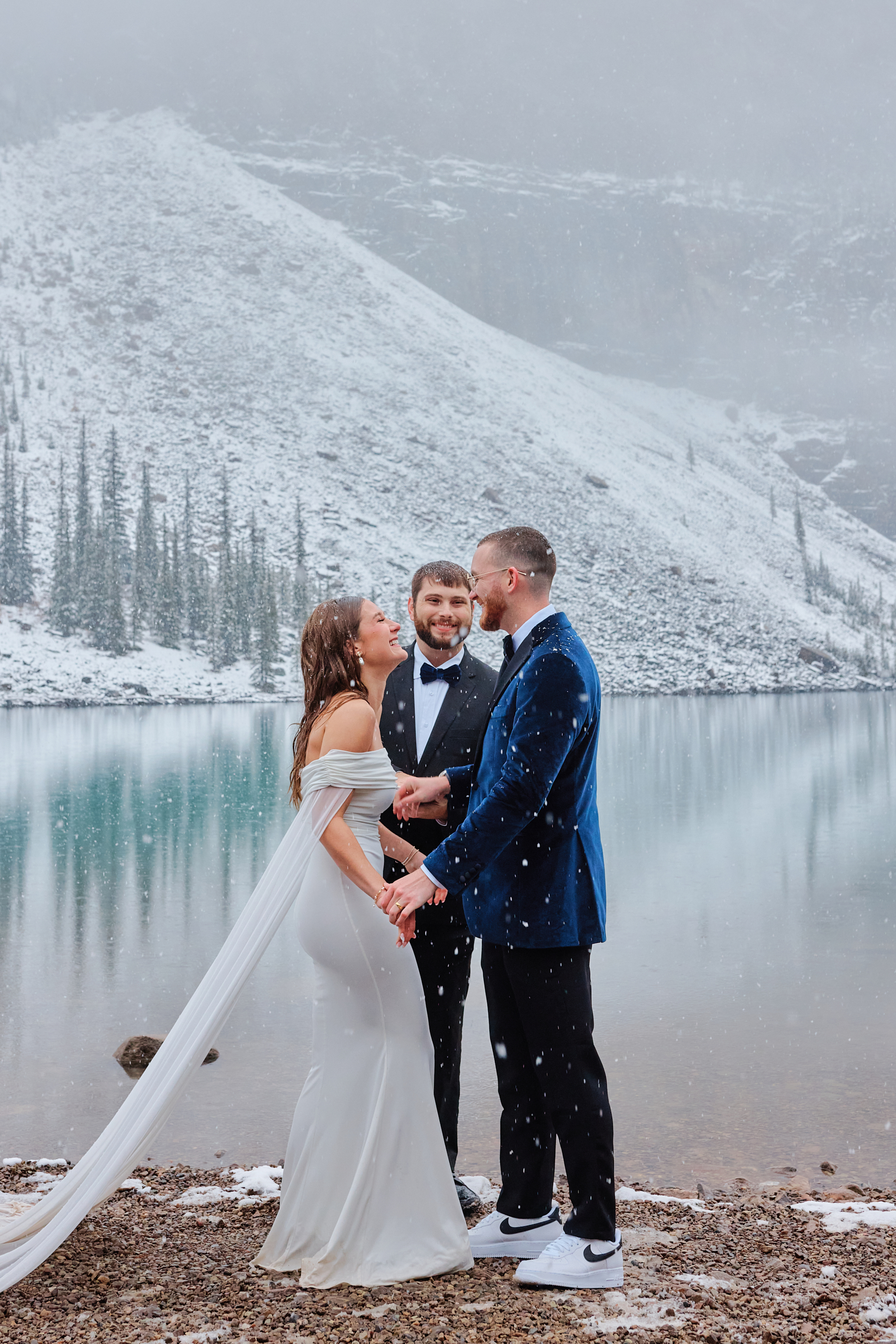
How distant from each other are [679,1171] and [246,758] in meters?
23.7

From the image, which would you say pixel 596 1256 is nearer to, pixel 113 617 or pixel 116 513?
pixel 113 617

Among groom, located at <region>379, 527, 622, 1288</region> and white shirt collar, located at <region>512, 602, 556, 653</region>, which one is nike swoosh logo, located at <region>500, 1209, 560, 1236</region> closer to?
groom, located at <region>379, 527, 622, 1288</region>

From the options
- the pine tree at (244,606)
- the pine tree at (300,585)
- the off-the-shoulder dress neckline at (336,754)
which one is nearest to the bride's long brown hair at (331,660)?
the off-the-shoulder dress neckline at (336,754)

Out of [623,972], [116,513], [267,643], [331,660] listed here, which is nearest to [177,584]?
[116,513]

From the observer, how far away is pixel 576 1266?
11.6 ft

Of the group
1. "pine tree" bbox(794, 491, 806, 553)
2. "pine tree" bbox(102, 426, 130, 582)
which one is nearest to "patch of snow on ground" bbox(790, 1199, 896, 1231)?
"pine tree" bbox(102, 426, 130, 582)

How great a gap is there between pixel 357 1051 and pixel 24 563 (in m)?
78.1

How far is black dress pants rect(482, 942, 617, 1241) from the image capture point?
12.0 feet

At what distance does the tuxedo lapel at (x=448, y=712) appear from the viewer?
15.9ft

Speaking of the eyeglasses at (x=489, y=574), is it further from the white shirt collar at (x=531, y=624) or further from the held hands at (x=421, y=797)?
the held hands at (x=421, y=797)

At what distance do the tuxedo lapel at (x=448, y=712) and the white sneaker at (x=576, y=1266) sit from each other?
6.64 ft

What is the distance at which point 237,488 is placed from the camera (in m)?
87.8

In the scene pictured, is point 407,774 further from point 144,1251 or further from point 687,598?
point 687,598

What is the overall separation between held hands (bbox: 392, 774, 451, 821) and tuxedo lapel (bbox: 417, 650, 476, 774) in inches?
15.0
